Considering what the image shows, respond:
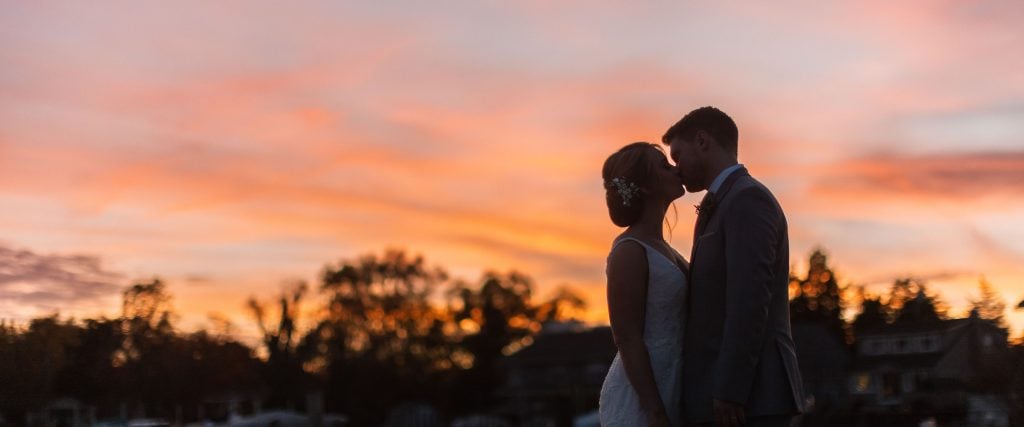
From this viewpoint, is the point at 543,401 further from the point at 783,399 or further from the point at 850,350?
the point at 783,399

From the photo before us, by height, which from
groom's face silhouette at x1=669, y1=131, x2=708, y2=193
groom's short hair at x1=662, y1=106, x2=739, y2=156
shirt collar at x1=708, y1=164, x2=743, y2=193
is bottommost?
shirt collar at x1=708, y1=164, x2=743, y2=193

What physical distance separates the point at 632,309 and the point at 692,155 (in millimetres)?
703

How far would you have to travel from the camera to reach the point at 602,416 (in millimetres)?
6051

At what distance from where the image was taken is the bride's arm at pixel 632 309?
5.62m

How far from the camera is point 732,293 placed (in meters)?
5.23

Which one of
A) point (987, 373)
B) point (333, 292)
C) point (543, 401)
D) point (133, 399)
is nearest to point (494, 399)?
point (543, 401)

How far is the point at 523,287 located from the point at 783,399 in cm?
9255

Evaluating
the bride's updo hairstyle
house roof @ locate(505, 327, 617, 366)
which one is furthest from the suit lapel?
house roof @ locate(505, 327, 617, 366)

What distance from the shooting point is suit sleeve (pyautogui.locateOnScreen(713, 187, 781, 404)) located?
17.0ft

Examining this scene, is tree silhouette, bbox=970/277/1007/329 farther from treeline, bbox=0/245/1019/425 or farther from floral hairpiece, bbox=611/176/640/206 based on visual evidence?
treeline, bbox=0/245/1019/425

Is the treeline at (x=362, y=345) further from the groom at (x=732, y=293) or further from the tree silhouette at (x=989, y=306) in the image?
the groom at (x=732, y=293)

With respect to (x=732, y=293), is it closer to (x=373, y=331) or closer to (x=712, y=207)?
(x=712, y=207)

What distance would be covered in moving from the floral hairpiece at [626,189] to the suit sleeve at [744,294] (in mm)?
500

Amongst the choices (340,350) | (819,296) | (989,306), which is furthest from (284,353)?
(989,306)
